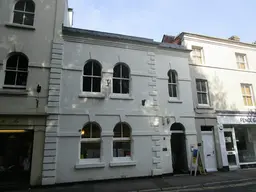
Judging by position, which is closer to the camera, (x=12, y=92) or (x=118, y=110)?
(x=12, y=92)

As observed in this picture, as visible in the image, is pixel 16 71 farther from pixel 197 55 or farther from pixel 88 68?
pixel 197 55

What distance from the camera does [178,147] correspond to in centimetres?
1152

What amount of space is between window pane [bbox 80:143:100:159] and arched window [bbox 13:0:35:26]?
7321 millimetres

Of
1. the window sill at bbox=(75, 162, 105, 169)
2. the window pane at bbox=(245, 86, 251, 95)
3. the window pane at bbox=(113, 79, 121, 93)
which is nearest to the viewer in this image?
the window sill at bbox=(75, 162, 105, 169)

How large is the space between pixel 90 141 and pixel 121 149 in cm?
178

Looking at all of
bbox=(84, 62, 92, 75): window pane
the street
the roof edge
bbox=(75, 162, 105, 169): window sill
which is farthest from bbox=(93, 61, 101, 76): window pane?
the street

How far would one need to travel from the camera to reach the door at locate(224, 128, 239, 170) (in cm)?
1237

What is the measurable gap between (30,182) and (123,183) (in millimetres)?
4227

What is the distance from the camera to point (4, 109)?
8.36 m

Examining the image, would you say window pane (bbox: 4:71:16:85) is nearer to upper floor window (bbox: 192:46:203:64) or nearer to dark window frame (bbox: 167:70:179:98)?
dark window frame (bbox: 167:70:179:98)

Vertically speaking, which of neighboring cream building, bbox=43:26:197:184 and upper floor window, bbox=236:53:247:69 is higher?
upper floor window, bbox=236:53:247:69

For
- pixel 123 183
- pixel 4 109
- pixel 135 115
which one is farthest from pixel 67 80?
pixel 123 183

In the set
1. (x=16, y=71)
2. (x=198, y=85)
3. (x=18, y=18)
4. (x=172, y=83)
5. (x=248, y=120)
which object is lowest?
(x=248, y=120)

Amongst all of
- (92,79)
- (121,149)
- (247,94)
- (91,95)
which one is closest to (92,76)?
(92,79)
